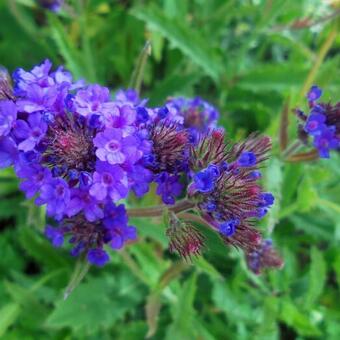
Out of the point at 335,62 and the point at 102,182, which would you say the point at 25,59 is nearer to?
the point at 335,62

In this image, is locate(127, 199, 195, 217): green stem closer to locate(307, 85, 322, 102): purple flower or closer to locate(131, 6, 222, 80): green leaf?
locate(307, 85, 322, 102): purple flower

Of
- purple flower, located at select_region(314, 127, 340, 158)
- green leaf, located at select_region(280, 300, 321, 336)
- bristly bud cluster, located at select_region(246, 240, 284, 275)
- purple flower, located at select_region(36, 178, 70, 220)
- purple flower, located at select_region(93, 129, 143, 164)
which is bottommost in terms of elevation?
green leaf, located at select_region(280, 300, 321, 336)

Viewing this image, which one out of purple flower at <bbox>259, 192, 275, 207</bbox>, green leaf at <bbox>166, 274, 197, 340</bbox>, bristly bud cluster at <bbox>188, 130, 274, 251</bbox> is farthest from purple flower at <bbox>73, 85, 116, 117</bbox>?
green leaf at <bbox>166, 274, 197, 340</bbox>

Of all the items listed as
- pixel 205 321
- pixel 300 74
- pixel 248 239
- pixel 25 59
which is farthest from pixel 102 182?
pixel 25 59

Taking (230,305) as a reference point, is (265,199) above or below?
above

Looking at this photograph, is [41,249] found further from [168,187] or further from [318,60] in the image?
[318,60]

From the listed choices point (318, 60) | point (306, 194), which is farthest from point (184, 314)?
point (318, 60)

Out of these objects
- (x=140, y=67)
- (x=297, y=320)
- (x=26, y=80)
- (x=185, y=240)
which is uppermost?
(x=140, y=67)
